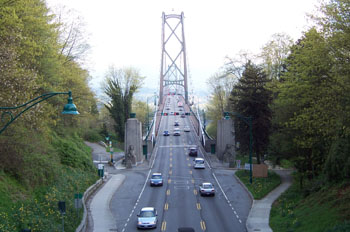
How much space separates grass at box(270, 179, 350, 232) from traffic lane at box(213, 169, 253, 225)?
6.37ft

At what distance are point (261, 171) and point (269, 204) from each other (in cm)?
811

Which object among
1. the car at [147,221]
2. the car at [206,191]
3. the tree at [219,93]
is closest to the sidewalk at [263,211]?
the car at [206,191]

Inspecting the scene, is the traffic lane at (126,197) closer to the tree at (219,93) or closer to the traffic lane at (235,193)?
the traffic lane at (235,193)

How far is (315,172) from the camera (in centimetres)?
2836

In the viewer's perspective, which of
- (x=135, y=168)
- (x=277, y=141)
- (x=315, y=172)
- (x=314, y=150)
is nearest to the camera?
(x=314, y=150)

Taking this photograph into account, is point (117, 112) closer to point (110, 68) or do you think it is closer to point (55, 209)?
point (110, 68)

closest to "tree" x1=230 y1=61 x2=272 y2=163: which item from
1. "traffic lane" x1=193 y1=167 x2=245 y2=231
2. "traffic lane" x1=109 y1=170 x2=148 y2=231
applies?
"traffic lane" x1=193 y1=167 x2=245 y2=231

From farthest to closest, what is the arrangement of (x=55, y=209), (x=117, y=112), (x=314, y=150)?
(x=117, y=112) → (x=314, y=150) → (x=55, y=209)

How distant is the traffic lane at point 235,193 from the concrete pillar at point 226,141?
20.1 feet

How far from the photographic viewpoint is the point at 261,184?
3250 centimetres

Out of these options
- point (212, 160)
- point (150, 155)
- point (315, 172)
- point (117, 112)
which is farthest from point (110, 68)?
point (315, 172)

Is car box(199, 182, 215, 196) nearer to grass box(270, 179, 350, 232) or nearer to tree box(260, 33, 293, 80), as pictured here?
grass box(270, 179, 350, 232)

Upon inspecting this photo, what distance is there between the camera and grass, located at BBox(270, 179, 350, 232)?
56.4 feet

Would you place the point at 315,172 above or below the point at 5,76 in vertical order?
below
